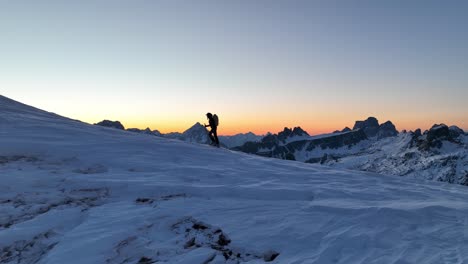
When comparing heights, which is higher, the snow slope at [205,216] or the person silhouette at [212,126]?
the person silhouette at [212,126]

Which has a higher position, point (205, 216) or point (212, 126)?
point (212, 126)

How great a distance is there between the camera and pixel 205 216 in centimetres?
812

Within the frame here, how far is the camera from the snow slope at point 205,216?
251 inches

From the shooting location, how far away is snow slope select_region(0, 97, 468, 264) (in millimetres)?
6375

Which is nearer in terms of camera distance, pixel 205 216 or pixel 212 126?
pixel 205 216

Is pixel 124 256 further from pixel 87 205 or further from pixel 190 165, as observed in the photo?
pixel 190 165

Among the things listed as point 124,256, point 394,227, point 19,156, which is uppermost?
point 19,156

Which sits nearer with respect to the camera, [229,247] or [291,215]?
[229,247]

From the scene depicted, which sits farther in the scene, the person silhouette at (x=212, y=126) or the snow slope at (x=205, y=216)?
the person silhouette at (x=212, y=126)

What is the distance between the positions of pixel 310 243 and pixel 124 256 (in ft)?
10.7

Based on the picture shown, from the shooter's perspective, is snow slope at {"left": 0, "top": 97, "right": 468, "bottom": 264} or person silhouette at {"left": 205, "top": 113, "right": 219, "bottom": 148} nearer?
snow slope at {"left": 0, "top": 97, "right": 468, "bottom": 264}

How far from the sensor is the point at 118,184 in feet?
33.6

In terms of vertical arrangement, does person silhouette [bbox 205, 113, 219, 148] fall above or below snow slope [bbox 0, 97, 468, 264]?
above

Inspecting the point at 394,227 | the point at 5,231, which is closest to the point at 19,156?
the point at 5,231
